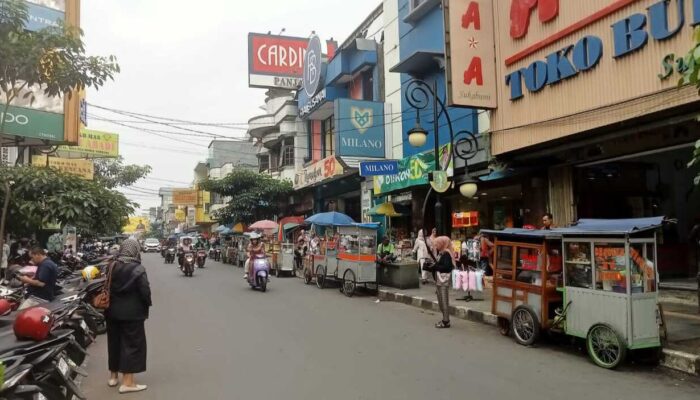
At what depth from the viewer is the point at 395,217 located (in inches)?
856

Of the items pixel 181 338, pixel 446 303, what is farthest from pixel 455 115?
pixel 181 338

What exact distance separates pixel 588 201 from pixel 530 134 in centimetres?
252

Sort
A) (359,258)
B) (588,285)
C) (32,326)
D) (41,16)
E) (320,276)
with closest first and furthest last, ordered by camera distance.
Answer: (32,326) → (588,285) → (41,16) → (359,258) → (320,276)

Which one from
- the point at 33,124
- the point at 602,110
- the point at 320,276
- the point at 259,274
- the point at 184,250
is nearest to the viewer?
the point at 602,110

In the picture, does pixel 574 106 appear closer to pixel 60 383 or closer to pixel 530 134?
pixel 530 134

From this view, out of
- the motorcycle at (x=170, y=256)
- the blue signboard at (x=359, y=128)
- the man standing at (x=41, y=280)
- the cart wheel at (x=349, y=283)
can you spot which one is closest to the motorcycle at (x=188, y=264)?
the blue signboard at (x=359, y=128)

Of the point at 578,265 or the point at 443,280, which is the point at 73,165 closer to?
the point at 443,280

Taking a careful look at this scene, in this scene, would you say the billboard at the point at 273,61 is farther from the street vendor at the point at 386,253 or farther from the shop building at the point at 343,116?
the street vendor at the point at 386,253

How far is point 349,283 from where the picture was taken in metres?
14.8

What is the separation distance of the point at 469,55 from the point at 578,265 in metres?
6.80

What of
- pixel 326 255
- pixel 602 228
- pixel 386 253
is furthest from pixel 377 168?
pixel 602 228

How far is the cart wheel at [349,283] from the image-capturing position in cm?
1467

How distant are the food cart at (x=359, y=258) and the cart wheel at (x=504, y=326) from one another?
5.93 meters

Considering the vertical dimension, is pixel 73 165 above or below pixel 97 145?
below
